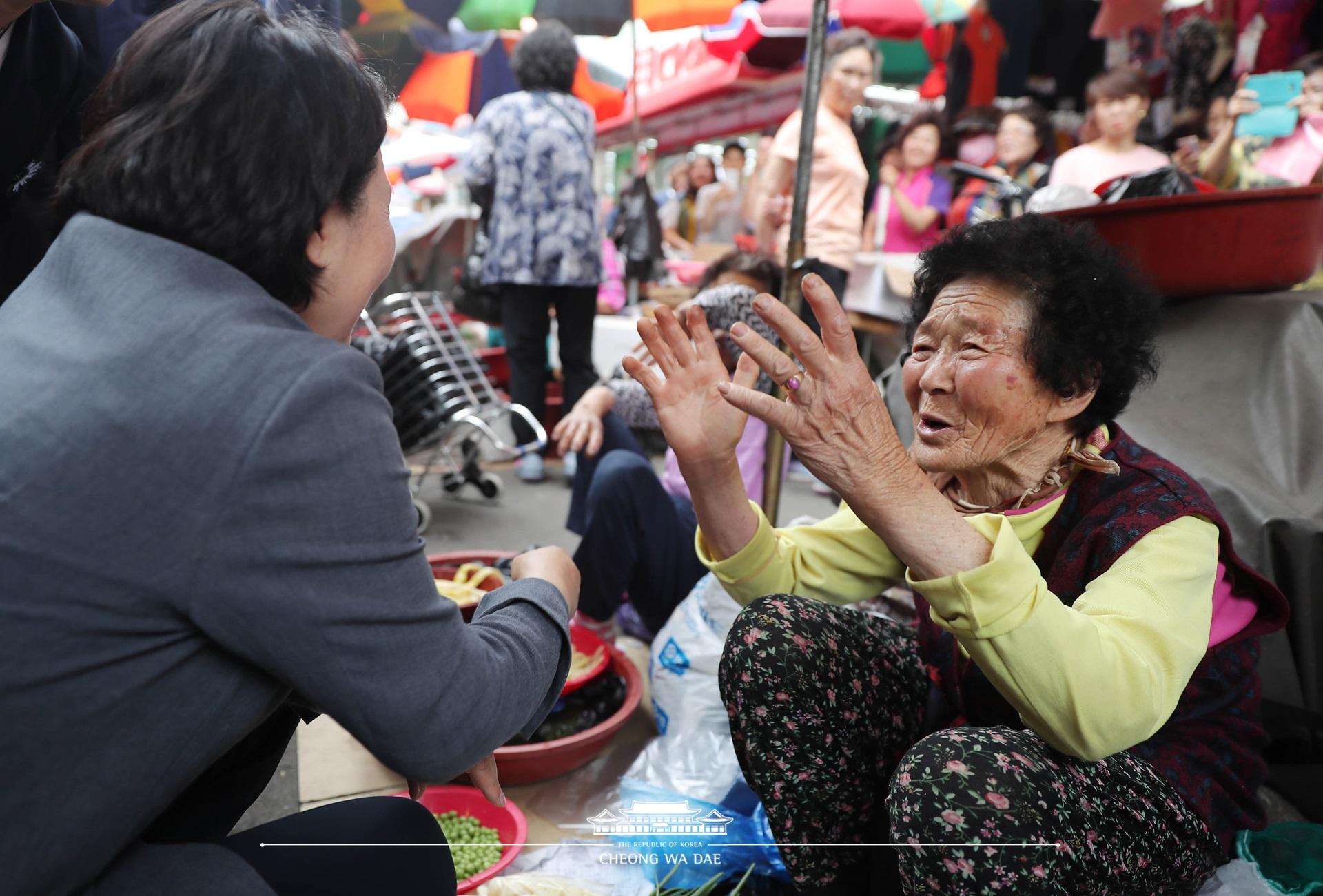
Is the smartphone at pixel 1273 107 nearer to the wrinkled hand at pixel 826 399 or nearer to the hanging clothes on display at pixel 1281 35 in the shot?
the hanging clothes on display at pixel 1281 35

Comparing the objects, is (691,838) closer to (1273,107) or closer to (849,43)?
(1273,107)

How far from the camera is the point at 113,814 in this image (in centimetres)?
87

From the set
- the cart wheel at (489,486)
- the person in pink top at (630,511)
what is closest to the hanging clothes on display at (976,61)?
the cart wheel at (489,486)

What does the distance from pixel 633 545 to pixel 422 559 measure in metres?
1.60

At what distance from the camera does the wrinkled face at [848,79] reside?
4.39 m

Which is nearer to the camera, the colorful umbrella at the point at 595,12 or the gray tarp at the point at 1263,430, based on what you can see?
the gray tarp at the point at 1263,430

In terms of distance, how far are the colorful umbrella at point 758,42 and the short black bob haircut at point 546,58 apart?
9.93 feet

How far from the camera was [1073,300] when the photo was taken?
1530mm

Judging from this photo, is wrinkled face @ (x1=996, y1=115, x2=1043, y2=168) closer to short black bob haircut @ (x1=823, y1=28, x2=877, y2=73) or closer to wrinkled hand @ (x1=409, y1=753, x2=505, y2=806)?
short black bob haircut @ (x1=823, y1=28, x2=877, y2=73)

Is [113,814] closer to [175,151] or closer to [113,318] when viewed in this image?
[113,318]

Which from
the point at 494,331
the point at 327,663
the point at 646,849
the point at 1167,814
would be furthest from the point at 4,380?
the point at 494,331

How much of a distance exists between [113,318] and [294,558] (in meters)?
0.28

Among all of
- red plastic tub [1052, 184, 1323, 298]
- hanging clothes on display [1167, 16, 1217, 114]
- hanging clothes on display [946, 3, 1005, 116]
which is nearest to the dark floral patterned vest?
red plastic tub [1052, 184, 1323, 298]

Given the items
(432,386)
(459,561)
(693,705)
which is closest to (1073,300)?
(693,705)
